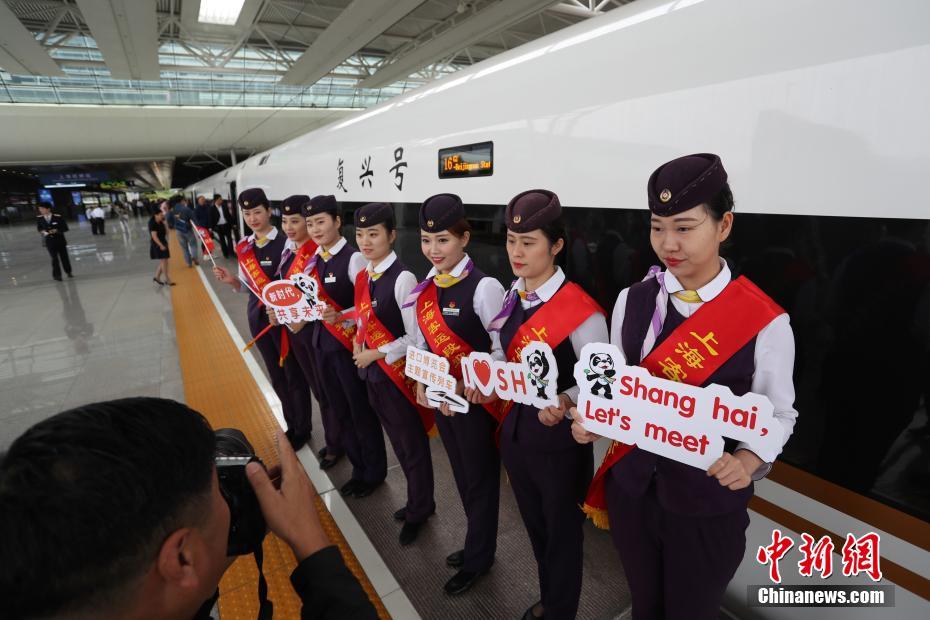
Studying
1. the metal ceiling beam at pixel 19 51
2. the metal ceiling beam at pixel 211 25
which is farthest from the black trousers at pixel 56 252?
the metal ceiling beam at pixel 211 25

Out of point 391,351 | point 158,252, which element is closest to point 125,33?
point 158,252

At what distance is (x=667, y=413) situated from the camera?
1.25 m

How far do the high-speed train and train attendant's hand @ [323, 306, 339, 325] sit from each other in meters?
1.55

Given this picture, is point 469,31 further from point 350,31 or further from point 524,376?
point 524,376

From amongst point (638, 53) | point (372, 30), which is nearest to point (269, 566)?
point (638, 53)

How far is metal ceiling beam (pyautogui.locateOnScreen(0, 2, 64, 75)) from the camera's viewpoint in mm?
8023

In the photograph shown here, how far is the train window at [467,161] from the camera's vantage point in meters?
2.47

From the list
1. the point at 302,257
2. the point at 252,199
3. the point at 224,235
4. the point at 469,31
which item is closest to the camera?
the point at 302,257

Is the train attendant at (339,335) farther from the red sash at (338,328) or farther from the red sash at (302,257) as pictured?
the red sash at (302,257)

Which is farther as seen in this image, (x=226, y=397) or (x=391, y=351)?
(x=226, y=397)

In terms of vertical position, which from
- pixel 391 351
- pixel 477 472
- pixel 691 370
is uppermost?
pixel 691 370

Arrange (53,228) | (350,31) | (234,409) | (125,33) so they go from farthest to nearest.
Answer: (53,228)
(125,33)
(350,31)
(234,409)

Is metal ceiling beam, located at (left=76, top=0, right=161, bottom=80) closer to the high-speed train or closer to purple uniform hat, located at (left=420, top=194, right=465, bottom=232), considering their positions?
purple uniform hat, located at (left=420, top=194, right=465, bottom=232)

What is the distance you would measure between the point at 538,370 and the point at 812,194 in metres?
0.94
